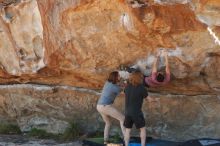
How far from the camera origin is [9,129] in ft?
33.6

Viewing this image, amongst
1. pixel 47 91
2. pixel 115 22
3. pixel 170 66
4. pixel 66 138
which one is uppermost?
pixel 115 22

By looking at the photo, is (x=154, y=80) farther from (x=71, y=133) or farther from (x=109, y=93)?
(x=71, y=133)

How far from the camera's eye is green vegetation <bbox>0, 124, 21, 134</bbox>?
1019 centimetres

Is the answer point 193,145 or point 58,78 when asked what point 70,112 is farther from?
point 193,145

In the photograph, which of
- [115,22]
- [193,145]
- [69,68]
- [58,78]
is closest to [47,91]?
[58,78]

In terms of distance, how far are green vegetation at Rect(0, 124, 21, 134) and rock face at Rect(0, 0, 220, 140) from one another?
0.14m

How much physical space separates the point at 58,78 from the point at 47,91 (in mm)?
450

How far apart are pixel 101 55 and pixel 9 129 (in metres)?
2.88

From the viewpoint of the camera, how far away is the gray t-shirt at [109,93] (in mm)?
8531

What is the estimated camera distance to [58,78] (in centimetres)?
946

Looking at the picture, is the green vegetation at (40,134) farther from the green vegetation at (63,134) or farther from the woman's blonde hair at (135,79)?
the woman's blonde hair at (135,79)

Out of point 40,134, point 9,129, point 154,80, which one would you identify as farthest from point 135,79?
point 9,129

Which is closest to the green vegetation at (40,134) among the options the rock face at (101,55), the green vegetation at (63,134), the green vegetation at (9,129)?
the green vegetation at (63,134)

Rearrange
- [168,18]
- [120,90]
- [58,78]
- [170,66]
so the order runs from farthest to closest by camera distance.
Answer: [58,78]
[120,90]
[170,66]
[168,18]
